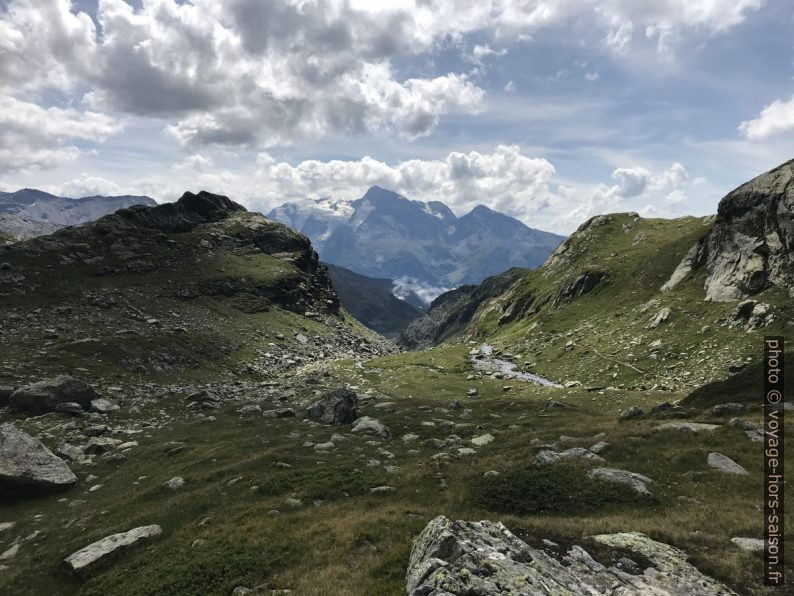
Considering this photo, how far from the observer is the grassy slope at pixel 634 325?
219 ft

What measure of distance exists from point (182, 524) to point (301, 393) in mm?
47975

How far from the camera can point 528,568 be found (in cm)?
1436

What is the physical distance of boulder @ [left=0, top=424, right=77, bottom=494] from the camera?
Result: 34.9 meters

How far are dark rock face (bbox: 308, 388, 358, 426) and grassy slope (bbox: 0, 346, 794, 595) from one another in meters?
2.99

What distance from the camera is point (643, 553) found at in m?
16.9

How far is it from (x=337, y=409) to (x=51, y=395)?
3406 cm

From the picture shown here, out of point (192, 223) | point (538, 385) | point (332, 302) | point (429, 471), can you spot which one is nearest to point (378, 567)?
point (429, 471)

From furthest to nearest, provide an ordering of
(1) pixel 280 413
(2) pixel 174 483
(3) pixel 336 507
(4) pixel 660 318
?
(4) pixel 660 318
(1) pixel 280 413
(2) pixel 174 483
(3) pixel 336 507

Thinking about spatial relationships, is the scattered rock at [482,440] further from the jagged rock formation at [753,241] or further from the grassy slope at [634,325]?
the jagged rock formation at [753,241]

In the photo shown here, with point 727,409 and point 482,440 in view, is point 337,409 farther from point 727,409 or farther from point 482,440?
point 727,409

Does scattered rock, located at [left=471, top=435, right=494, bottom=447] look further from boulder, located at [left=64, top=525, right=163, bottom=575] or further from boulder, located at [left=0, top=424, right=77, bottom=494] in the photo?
boulder, located at [left=0, top=424, right=77, bottom=494]

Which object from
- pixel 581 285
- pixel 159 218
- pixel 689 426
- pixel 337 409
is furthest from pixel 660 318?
pixel 159 218

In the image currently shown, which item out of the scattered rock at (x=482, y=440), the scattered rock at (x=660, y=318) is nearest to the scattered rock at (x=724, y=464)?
the scattered rock at (x=482, y=440)

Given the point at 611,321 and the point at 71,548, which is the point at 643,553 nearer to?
the point at 71,548
